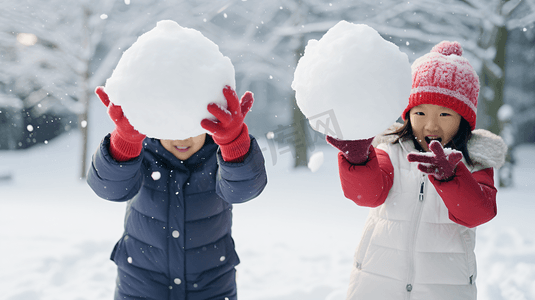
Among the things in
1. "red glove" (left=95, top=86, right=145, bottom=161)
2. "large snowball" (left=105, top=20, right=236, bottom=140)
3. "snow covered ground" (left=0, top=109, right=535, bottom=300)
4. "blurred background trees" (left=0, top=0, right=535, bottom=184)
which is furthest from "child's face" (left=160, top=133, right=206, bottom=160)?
"blurred background trees" (left=0, top=0, right=535, bottom=184)

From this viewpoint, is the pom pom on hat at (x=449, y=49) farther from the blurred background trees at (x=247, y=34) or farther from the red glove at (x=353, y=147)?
the blurred background trees at (x=247, y=34)

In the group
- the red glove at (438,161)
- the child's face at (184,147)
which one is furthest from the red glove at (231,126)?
the red glove at (438,161)

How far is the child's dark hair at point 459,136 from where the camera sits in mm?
1506

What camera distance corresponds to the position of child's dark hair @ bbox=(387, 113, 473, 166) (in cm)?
151

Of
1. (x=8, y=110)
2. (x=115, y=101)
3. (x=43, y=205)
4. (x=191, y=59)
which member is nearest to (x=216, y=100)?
(x=191, y=59)

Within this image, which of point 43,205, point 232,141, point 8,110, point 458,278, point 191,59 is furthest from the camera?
point 8,110

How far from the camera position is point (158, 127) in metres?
1.09

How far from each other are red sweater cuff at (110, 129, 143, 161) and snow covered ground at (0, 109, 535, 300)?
2.09 m

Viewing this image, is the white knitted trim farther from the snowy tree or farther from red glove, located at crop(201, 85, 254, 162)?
the snowy tree

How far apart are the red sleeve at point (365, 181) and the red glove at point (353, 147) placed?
4 centimetres

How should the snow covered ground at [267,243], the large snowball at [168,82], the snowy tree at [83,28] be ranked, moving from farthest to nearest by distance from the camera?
the snowy tree at [83,28], the snow covered ground at [267,243], the large snowball at [168,82]

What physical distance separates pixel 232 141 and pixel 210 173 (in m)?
0.33

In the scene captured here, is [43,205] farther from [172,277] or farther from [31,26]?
[172,277]

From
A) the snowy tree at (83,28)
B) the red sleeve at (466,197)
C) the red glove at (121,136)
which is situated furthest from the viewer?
the snowy tree at (83,28)
